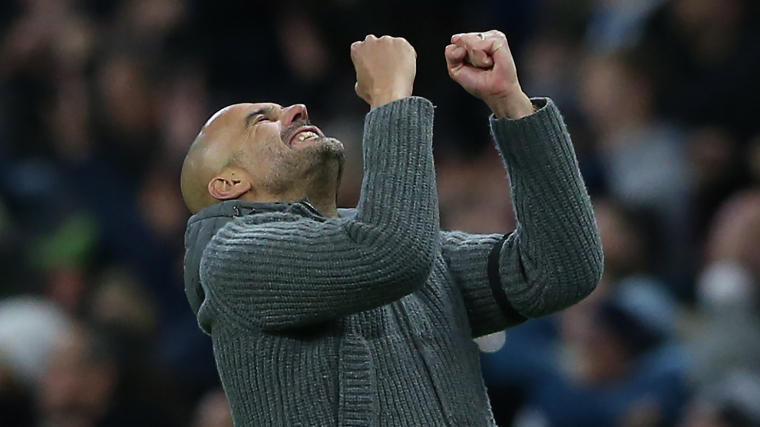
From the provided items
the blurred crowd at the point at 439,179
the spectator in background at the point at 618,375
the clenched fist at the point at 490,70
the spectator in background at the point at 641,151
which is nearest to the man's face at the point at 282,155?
the clenched fist at the point at 490,70

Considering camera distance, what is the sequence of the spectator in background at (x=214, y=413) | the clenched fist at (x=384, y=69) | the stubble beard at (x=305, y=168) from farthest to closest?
the spectator in background at (x=214, y=413) → the stubble beard at (x=305, y=168) → the clenched fist at (x=384, y=69)

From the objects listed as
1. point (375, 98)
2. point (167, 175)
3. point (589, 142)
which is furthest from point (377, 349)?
point (167, 175)

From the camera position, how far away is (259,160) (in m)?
2.15

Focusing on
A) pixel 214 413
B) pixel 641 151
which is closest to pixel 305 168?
pixel 214 413

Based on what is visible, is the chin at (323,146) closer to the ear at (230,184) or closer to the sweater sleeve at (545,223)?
the ear at (230,184)

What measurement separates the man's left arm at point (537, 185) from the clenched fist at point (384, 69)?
0.22ft

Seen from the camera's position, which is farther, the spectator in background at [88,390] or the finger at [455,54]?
the spectator in background at [88,390]

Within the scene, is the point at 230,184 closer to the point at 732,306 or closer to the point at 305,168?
the point at 305,168

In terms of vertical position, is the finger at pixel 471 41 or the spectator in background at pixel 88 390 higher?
the finger at pixel 471 41

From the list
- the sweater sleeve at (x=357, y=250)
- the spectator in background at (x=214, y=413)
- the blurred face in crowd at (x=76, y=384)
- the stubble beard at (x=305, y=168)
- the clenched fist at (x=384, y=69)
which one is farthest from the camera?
the blurred face in crowd at (x=76, y=384)

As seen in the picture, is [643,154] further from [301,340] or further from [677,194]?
[301,340]

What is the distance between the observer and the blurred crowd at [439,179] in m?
3.71

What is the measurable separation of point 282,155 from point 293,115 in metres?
0.09

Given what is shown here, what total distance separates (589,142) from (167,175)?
5.29 ft
